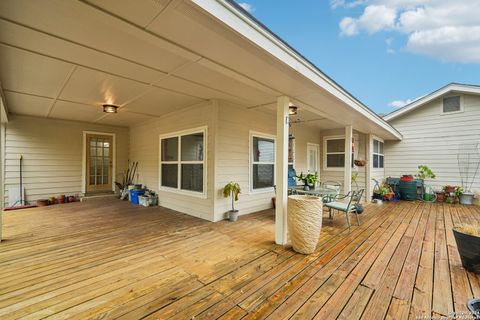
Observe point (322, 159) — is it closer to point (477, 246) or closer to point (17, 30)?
point (477, 246)

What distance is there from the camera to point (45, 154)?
6180 millimetres

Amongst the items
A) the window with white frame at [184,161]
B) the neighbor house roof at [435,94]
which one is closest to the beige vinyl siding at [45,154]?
the window with white frame at [184,161]

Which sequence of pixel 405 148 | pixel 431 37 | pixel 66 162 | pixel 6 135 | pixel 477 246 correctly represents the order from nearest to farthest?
pixel 477 246
pixel 6 135
pixel 66 162
pixel 405 148
pixel 431 37

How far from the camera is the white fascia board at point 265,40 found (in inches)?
59.1

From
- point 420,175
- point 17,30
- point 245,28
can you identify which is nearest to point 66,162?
point 17,30

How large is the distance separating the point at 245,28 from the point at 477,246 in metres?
3.44

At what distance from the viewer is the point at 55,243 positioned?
313 centimetres

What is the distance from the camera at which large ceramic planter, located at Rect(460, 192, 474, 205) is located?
6.52m

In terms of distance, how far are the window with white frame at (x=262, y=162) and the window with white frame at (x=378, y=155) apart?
446 cm

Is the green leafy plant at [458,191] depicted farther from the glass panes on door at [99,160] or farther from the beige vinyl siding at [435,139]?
the glass panes on door at [99,160]

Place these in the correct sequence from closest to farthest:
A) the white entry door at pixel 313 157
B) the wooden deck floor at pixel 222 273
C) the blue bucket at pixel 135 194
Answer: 1. the wooden deck floor at pixel 222 273
2. the blue bucket at pixel 135 194
3. the white entry door at pixel 313 157

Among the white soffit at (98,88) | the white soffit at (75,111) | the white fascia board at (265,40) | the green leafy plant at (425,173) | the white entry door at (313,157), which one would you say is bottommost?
the green leafy plant at (425,173)

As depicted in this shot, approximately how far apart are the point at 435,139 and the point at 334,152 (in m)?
3.50

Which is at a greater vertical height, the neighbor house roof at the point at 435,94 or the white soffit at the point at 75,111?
the neighbor house roof at the point at 435,94
